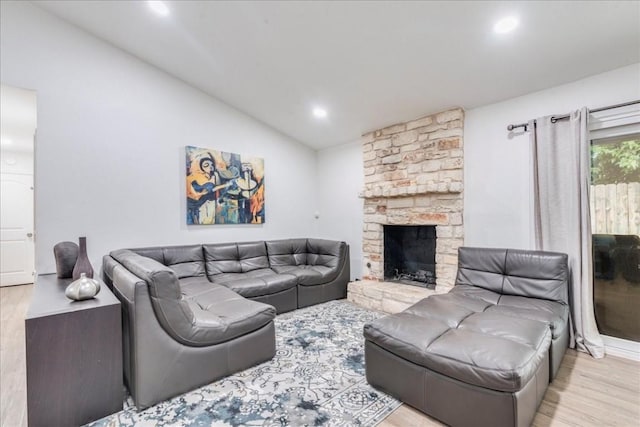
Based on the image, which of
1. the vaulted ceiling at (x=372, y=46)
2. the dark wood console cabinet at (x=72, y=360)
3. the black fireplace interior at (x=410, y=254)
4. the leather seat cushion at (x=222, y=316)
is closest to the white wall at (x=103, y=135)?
the vaulted ceiling at (x=372, y=46)

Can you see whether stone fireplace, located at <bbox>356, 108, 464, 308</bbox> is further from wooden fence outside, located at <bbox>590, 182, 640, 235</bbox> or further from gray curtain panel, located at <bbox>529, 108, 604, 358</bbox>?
wooden fence outside, located at <bbox>590, 182, 640, 235</bbox>

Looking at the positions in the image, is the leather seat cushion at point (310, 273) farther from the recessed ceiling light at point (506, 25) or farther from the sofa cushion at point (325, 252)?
the recessed ceiling light at point (506, 25)

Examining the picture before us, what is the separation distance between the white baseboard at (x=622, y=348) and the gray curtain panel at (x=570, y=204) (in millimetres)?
146

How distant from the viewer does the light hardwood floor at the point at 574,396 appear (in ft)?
5.57

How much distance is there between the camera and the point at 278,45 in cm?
282

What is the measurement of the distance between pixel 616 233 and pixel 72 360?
4251 mm

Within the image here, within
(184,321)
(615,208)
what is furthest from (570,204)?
(184,321)

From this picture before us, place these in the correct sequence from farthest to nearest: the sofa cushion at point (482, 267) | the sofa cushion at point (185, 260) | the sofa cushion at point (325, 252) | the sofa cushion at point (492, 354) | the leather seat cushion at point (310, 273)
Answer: the sofa cushion at point (325, 252) < the leather seat cushion at point (310, 273) < the sofa cushion at point (185, 260) < the sofa cushion at point (482, 267) < the sofa cushion at point (492, 354)

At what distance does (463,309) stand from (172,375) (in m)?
2.20

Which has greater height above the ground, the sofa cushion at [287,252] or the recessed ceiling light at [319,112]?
the recessed ceiling light at [319,112]

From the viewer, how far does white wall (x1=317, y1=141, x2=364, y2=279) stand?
462 centimetres

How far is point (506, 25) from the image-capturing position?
2.20 meters

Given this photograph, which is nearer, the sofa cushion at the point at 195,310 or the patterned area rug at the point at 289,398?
the patterned area rug at the point at 289,398

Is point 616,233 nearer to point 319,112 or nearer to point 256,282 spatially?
point 319,112
